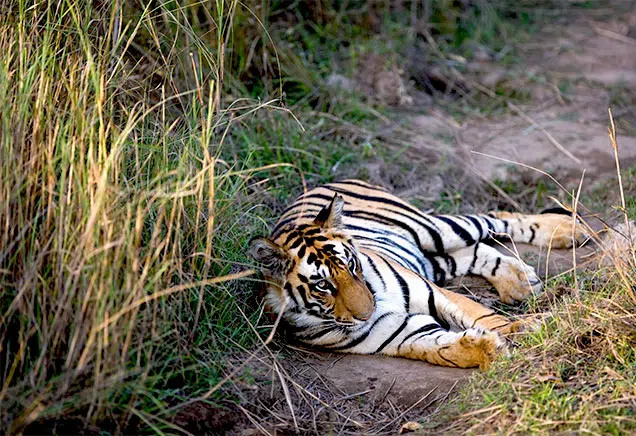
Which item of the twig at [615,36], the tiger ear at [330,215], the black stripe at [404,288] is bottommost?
the black stripe at [404,288]

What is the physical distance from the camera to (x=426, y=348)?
12.6 feet

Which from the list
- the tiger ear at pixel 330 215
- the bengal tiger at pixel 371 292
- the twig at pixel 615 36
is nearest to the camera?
the bengal tiger at pixel 371 292

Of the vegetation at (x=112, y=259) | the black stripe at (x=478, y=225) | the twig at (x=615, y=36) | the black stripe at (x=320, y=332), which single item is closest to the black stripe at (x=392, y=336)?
the black stripe at (x=320, y=332)

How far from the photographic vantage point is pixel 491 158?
605 cm

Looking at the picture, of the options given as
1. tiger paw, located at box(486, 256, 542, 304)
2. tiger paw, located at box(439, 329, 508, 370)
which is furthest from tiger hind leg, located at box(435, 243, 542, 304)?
tiger paw, located at box(439, 329, 508, 370)

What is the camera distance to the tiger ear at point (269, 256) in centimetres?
380

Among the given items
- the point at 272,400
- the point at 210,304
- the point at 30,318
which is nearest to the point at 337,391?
the point at 272,400

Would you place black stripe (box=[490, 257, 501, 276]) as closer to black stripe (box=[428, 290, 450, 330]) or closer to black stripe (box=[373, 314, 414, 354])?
black stripe (box=[428, 290, 450, 330])

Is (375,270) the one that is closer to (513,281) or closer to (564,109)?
(513,281)

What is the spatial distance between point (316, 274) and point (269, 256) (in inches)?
9.1

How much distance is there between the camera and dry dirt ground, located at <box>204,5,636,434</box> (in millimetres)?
3490

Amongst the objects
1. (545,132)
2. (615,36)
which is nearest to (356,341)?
(545,132)

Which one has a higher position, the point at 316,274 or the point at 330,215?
the point at 330,215

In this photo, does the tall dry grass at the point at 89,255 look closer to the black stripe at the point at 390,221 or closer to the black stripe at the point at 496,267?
the black stripe at the point at 390,221
